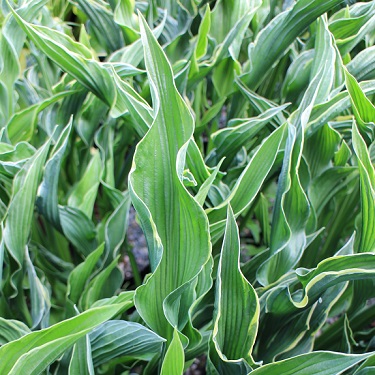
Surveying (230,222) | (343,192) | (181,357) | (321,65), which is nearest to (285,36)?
(321,65)

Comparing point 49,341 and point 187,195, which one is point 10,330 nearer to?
point 49,341

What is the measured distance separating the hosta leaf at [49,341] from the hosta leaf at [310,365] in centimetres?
14

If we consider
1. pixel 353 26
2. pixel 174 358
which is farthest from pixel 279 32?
pixel 174 358

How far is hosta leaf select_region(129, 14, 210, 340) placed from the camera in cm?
38

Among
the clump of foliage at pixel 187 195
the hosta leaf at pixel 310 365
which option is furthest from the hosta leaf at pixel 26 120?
the hosta leaf at pixel 310 365

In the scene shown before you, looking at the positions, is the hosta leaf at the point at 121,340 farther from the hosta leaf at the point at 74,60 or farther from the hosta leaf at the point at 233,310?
Result: the hosta leaf at the point at 74,60

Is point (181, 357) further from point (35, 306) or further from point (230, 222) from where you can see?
point (35, 306)

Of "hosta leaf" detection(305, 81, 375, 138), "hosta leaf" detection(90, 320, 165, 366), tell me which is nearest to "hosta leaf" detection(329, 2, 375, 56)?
"hosta leaf" detection(305, 81, 375, 138)

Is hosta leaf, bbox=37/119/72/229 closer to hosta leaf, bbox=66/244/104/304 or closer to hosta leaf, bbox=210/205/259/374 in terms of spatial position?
hosta leaf, bbox=66/244/104/304

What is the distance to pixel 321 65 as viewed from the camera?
570 mm

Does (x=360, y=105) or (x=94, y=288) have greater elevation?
(x=360, y=105)

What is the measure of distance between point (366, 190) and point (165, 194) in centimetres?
18

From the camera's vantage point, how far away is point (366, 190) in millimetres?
432

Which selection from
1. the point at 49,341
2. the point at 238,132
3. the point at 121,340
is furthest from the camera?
the point at 238,132
